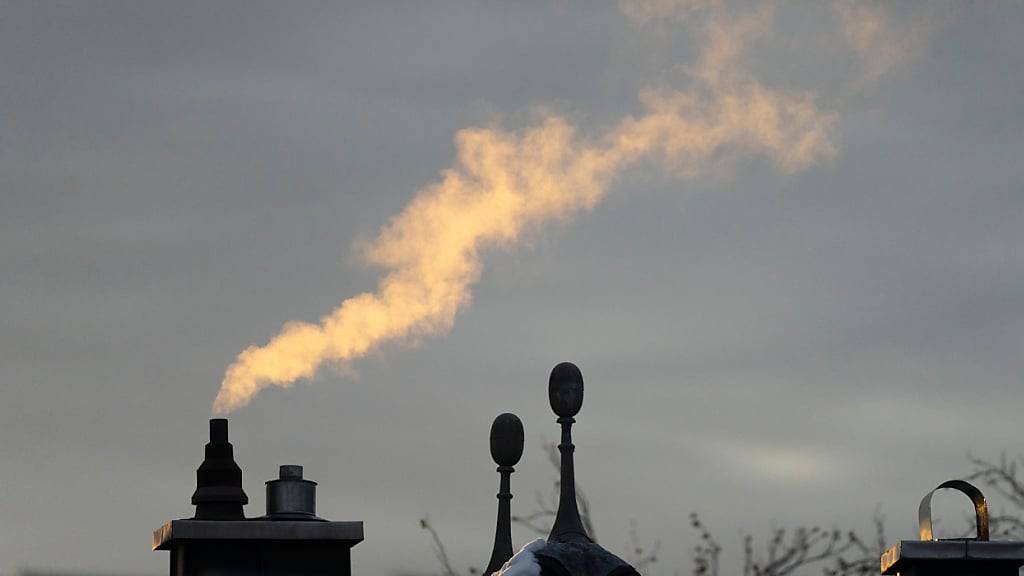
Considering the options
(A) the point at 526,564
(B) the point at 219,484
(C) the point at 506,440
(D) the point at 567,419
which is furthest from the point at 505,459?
(A) the point at 526,564

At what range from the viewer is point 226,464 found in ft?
77.0

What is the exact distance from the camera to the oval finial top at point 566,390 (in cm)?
2534

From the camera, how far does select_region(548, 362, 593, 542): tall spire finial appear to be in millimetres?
25312

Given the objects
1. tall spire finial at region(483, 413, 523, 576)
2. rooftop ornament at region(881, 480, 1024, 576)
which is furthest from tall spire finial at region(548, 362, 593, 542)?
rooftop ornament at region(881, 480, 1024, 576)

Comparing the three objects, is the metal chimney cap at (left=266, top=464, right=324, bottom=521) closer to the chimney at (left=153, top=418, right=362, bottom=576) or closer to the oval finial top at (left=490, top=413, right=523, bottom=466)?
the chimney at (left=153, top=418, right=362, bottom=576)

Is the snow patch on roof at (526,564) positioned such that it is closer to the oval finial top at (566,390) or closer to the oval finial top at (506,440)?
the oval finial top at (566,390)

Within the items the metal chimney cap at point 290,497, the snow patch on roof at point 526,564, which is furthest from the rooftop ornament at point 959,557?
the metal chimney cap at point 290,497

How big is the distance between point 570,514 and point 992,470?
10.7 metres

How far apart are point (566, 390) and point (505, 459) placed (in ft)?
12.9

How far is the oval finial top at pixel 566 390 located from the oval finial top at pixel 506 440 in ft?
11.6

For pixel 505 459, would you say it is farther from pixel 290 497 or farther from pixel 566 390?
pixel 290 497

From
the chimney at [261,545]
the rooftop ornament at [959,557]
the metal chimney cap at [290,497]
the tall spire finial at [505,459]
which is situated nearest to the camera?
the rooftop ornament at [959,557]

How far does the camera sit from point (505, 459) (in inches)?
1144

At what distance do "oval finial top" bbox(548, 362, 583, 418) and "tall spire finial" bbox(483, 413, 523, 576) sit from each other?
356 centimetres
